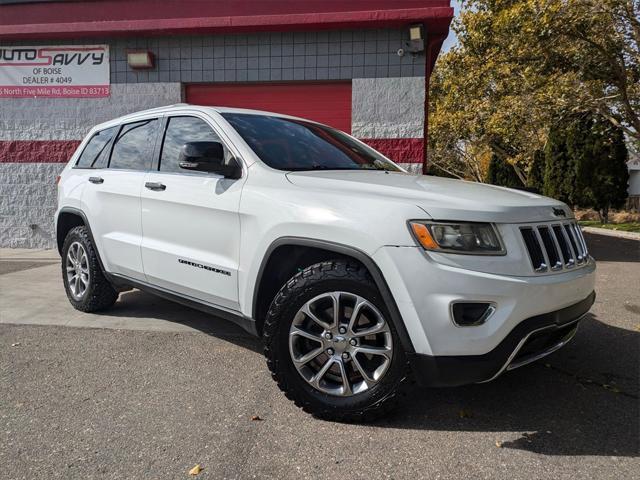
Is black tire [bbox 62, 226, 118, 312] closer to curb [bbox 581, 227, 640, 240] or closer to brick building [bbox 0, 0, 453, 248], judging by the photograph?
brick building [bbox 0, 0, 453, 248]

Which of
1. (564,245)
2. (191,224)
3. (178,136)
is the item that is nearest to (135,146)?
(178,136)

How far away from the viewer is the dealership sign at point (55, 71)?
8.53m

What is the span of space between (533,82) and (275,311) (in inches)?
452

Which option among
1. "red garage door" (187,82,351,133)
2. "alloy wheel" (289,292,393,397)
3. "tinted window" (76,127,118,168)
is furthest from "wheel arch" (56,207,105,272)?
"red garage door" (187,82,351,133)

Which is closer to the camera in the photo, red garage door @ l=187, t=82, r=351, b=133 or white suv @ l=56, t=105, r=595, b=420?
white suv @ l=56, t=105, r=595, b=420

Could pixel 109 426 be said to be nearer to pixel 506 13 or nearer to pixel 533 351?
pixel 533 351

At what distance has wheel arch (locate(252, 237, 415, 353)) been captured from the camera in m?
2.35

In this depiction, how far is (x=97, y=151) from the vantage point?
4.66 meters

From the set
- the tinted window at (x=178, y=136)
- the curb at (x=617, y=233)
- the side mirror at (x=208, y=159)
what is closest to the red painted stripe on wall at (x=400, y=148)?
the tinted window at (x=178, y=136)

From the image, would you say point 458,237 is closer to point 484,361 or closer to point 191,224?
point 484,361

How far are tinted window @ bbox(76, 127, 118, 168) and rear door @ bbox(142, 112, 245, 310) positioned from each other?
104 cm

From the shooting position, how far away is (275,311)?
268 centimetres

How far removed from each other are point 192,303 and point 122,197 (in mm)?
1178

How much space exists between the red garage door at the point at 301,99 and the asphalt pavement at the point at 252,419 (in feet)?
16.2
